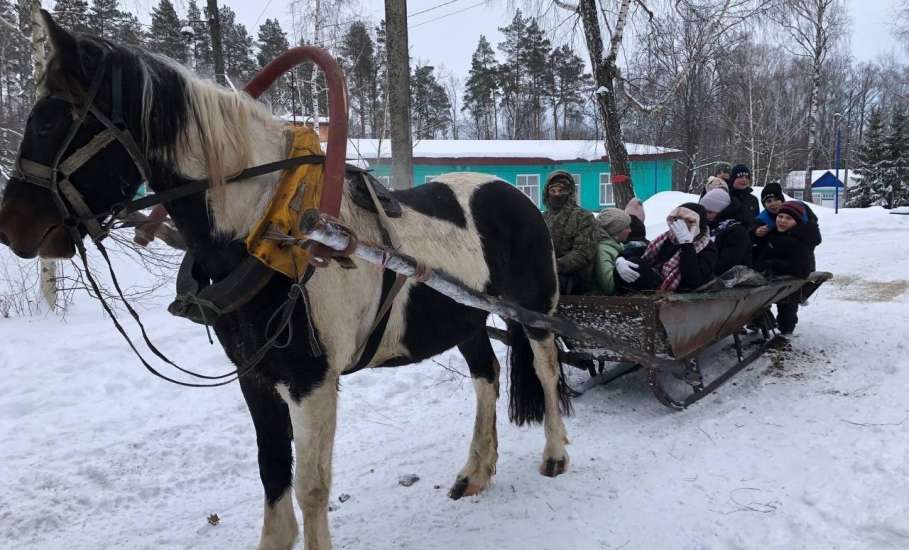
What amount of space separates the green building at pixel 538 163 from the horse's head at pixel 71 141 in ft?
62.6

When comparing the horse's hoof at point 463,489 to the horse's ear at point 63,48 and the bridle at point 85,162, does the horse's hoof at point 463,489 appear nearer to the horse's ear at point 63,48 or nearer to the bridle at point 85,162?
the bridle at point 85,162

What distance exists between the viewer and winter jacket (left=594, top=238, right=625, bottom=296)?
4176 mm

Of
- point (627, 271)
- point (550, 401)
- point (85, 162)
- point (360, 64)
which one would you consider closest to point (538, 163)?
point (360, 64)

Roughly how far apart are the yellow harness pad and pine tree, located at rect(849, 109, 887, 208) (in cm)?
3647

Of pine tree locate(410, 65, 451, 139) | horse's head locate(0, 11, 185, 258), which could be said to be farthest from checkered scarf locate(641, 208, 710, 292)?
pine tree locate(410, 65, 451, 139)

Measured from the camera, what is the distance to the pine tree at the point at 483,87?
39000 millimetres


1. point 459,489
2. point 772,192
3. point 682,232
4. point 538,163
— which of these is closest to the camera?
point 459,489

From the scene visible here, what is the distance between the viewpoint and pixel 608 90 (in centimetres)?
844

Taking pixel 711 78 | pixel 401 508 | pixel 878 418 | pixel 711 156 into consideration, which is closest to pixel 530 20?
pixel 878 418

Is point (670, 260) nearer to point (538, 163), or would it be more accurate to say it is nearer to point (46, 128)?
point (46, 128)

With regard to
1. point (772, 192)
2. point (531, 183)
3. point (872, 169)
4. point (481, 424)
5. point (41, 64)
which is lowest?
point (481, 424)

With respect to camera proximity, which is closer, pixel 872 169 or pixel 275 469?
pixel 275 469

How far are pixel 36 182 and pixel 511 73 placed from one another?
3947 cm

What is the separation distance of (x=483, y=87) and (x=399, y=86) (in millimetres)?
35525
